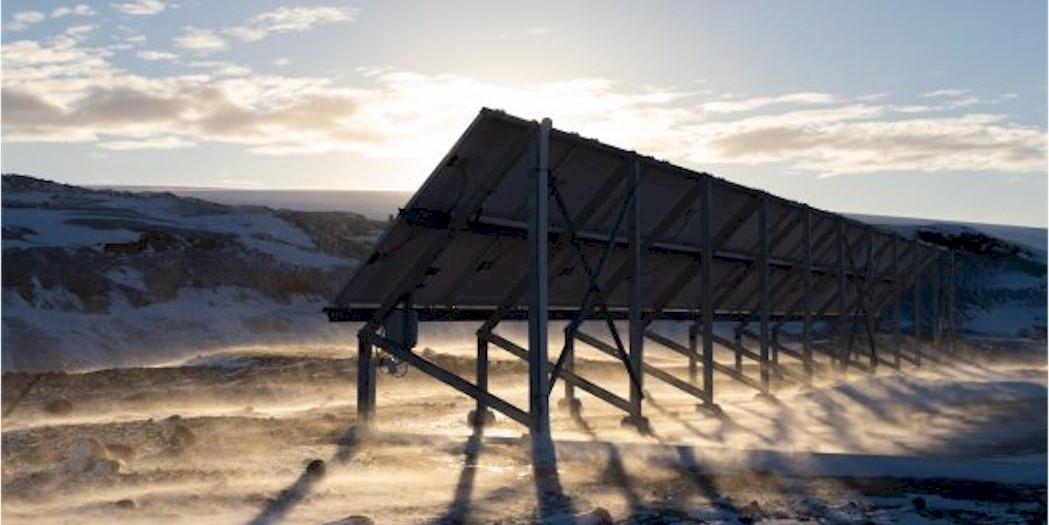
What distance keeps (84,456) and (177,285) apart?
34348mm

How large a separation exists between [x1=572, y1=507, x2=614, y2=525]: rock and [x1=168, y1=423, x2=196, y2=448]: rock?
6.14 m

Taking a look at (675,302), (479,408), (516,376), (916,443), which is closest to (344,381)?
(516,376)

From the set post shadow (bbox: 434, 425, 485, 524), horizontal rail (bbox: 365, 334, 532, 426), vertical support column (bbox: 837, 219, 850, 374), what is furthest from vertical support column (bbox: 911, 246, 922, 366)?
horizontal rail (bbox: 365, 334, 532, 426)

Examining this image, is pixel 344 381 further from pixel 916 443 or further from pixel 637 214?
pixel 916 443

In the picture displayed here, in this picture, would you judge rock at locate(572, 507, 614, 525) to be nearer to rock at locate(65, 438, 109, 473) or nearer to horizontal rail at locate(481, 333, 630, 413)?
rock at locate(65, 438, 109, 473)

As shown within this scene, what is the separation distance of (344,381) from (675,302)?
7994 millimetres

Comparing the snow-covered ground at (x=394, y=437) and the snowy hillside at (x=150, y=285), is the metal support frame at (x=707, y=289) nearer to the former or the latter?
the snow-covered ground at (x=394, y=437)

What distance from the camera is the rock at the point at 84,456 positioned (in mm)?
11438

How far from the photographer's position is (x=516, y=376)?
97.2ft

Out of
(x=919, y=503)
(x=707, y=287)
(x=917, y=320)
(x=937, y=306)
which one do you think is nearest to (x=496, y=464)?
(x=919, y=503)

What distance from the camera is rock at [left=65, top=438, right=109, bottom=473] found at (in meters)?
11.4

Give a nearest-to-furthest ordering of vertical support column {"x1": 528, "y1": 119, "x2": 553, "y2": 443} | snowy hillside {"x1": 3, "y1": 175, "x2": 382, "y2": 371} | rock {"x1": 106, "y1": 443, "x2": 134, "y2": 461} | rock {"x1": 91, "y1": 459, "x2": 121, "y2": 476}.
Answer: rock {"x1": 91, "y1": 459, "x2": 121, "y2": 476} < rock {"x1": 106, "y1": 443, "x2": 134, "y2": 461} < vertical support column {"x1": 528, "y1": 119, "x2": 553, "y2": 443} < snowy hillside {"x1": 3, "y1": 175, "x2": 382, "y2": 371}

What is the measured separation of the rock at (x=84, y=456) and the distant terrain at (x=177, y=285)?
20.4m

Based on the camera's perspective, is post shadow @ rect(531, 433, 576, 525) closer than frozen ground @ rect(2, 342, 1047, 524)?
Yes
